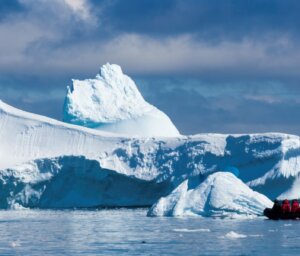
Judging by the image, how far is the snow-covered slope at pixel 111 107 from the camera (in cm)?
5088

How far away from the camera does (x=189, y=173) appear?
43125 mm

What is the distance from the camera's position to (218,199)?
33.0 m

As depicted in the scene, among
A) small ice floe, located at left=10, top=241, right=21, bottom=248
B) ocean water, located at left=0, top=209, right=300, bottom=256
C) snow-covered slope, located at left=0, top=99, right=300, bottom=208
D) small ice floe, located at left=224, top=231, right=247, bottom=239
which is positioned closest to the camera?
Result: ocean water, located at left=0, top=209, right=300, bottom=256

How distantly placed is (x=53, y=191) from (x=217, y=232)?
2134 cm

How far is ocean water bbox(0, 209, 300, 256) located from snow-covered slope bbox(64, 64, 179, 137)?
18814 millimetres

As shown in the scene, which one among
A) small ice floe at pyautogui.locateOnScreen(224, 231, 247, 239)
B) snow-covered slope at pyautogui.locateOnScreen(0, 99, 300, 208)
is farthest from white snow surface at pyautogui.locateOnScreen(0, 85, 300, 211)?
small ice floe at pyautogui.locateOnScreen(224, 231, 247, 239)

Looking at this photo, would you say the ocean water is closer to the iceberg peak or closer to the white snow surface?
the white snow surface

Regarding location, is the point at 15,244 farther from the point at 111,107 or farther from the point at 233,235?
the point at 111,107

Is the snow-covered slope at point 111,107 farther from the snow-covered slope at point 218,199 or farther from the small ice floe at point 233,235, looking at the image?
the small ice floe at point 233,235

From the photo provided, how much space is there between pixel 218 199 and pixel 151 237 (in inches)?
371

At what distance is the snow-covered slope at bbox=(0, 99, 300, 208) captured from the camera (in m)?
41.5

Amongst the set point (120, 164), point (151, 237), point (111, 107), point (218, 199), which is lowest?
point (151, 237)

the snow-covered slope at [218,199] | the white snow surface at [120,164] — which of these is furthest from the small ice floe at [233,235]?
the white snow surface at [120,164]

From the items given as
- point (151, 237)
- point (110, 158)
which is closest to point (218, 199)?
point (151, 237)
